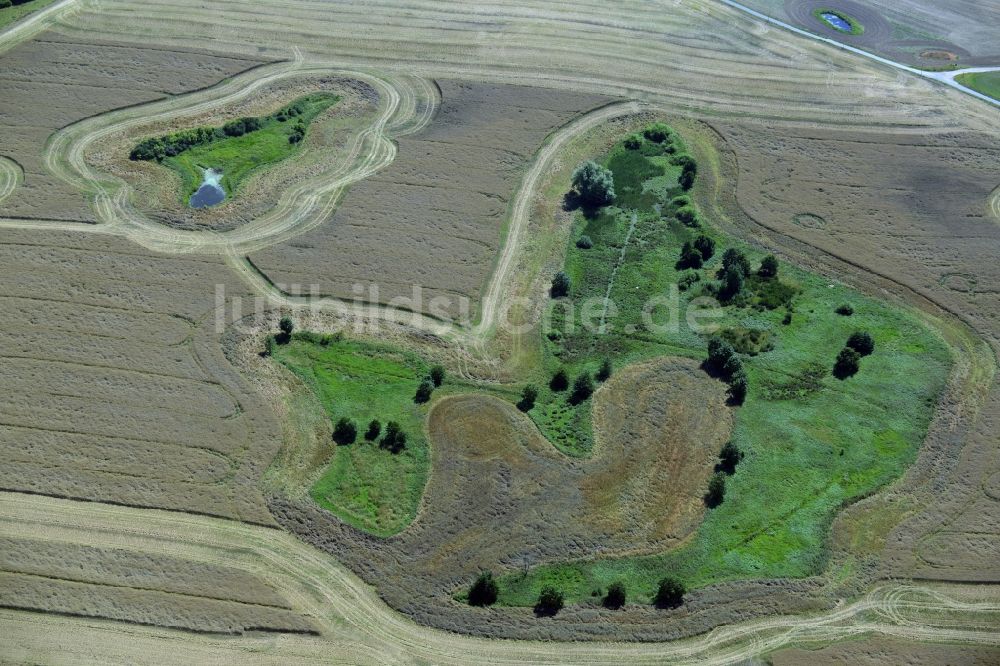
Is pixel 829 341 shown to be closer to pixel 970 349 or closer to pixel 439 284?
pixel 970 349

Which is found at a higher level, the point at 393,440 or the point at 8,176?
the point at 8,176

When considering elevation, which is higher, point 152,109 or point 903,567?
point 152,109

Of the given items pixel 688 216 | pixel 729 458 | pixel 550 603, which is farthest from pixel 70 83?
pixel 729 458

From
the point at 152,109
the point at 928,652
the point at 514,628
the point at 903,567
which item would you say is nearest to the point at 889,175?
the point at 903,567

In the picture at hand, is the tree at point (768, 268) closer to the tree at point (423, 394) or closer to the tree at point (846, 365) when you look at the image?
the tree at point (846, 365)

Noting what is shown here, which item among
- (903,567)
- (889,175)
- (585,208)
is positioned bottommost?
(903,567)

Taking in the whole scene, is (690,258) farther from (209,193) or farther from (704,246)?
(209,193)

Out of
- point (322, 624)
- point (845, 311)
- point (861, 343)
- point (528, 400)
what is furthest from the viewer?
point (845, 311)
